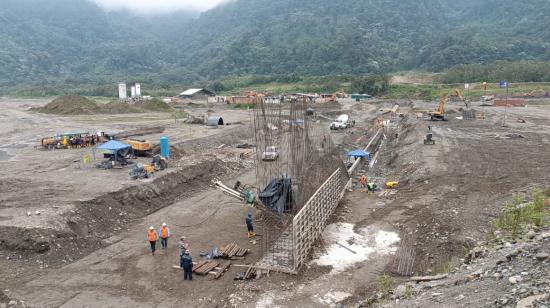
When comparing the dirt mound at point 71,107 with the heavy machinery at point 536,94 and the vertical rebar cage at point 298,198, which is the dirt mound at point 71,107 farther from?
the heavy machinery at point 536,94

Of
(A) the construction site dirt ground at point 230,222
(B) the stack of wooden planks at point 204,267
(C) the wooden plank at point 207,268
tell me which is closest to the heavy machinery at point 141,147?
(A) the construction site dirt ground at point 230,222

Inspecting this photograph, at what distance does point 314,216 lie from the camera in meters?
17.8

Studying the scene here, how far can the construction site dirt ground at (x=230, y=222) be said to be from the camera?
1445 centimetres

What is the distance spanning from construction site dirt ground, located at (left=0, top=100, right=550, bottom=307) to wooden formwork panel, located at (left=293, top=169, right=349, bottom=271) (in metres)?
0.47

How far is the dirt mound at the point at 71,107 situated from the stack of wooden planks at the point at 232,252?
56.4 meters

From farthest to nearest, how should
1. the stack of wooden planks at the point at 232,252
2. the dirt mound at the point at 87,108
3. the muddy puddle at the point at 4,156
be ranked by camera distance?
the dirt mound at the point at 87,108
the muddy puddle at the point at 4,156
the stack of wooden planks at the point at 232,252

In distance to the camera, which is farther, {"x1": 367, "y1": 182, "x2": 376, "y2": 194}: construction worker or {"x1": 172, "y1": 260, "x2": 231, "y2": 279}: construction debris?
{"x1": 367, "y1": 182, "x2": 376, "y2": 194}: construction worker

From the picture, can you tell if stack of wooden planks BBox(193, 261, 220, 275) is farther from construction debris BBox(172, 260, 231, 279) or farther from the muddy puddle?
the muddy puddle

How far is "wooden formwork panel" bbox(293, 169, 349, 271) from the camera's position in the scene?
15.5 m

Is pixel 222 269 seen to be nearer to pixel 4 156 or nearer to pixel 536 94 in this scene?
pixel 4 156

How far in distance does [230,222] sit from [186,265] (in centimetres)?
621

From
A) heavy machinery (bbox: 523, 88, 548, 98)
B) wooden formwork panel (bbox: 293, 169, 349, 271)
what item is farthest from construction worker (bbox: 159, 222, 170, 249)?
heavy machinery (bbox: 523, 88, 548, 98)

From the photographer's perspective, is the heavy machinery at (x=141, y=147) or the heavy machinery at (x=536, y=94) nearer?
the heavy machinery at (x=141, y=147)

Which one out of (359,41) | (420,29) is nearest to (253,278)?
(359,41)
